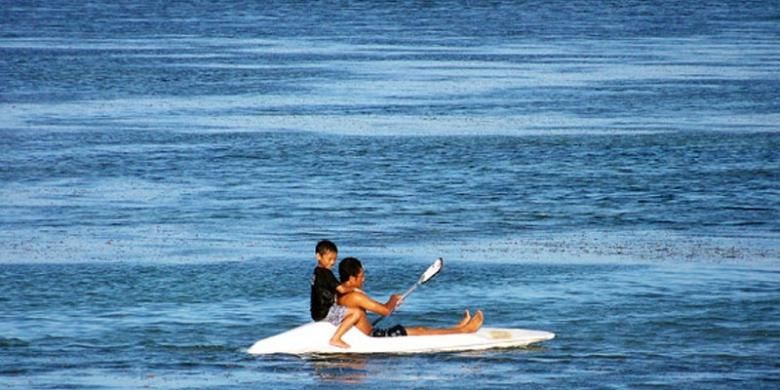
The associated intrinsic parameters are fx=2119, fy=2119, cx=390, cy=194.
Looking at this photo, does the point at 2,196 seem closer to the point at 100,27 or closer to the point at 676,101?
the point at 676,101

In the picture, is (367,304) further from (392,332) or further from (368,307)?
(392,332)

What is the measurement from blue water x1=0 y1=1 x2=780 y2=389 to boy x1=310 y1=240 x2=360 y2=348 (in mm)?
300

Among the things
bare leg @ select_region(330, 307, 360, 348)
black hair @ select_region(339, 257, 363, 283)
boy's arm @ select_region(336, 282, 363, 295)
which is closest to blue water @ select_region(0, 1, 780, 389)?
bare leg @ select_region(330, 307, 360, 348)

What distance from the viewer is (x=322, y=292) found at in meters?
18.0

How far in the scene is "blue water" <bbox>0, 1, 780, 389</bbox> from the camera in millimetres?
17828

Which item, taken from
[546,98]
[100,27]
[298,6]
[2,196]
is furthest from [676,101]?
[298,6]

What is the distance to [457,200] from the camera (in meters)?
27.4

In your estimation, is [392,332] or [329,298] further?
[329,298]

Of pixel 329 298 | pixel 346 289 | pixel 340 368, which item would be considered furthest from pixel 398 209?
pixel 340 368

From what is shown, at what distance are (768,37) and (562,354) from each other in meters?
42.8

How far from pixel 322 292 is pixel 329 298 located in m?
0.08

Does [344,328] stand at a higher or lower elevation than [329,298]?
lower

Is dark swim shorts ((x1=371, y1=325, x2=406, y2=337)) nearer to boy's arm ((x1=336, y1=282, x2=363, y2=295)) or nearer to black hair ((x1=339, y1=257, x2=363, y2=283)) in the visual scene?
boy's arm ((x1=336, y1=282, x2=363, y2=295))

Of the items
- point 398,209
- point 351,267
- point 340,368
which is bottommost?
point 398,209
